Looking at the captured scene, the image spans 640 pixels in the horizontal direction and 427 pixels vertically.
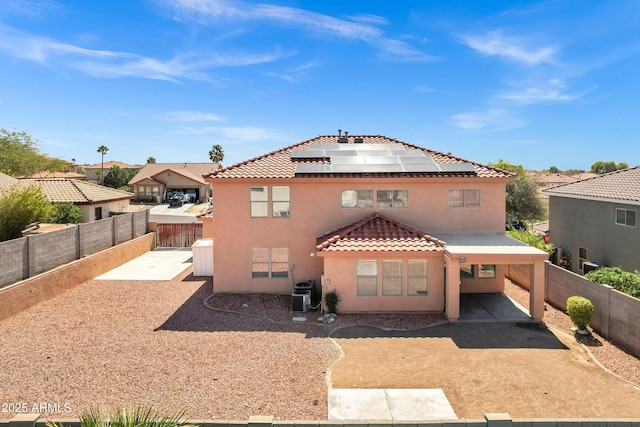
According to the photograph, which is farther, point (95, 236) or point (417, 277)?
point (95, 236)

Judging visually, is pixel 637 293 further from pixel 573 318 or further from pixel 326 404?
pixel 326 404

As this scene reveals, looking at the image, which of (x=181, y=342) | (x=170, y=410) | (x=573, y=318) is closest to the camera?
(x=170, y=410)

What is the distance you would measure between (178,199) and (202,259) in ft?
141

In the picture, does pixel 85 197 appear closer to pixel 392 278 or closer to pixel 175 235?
pixel 175 235

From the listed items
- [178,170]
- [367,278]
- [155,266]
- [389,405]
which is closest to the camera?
[389,405]

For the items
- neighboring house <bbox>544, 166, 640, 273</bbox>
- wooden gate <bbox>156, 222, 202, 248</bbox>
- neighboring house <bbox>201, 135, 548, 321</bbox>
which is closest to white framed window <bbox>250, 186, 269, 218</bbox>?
neighboring house <bbox>201, 135, 548, 321</bbox>

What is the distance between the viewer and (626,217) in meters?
18.8

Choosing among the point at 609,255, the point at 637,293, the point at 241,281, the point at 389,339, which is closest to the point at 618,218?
the point at 609,255

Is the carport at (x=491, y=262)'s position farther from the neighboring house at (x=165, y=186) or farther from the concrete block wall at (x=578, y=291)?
the neighboring house at (x=165, y=186)

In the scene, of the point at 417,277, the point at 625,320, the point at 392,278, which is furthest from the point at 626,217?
the point at 392,278

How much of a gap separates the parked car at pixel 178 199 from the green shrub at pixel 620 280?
57.7 metres

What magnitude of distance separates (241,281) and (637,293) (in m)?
16.3

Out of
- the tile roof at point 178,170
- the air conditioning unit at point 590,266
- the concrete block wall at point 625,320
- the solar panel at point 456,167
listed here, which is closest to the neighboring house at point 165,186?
the tile roof at point 178,170

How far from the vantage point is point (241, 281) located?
61.6 ft
